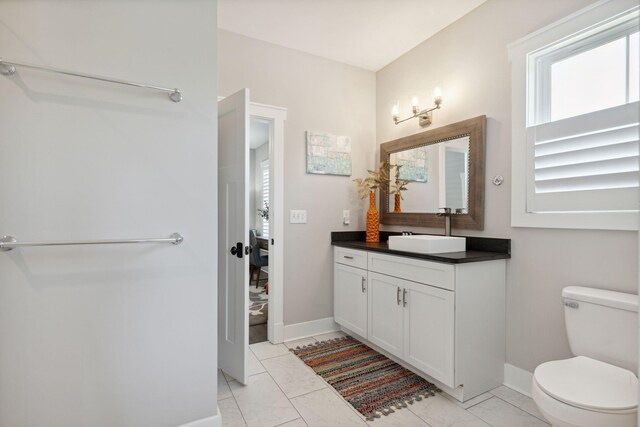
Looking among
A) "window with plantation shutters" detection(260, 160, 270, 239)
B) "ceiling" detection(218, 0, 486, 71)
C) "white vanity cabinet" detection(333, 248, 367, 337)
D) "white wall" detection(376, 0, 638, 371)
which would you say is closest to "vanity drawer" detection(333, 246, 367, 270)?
"white vanity cabinet" detection(333, 248, 367, 337)

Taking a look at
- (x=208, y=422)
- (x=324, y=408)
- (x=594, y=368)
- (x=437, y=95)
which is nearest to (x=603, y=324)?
(x=594, y=368)

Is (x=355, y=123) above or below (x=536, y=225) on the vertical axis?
above

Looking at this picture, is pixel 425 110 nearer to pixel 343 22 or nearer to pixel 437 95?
pixel 437 95

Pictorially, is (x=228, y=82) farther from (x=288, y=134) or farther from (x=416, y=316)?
(x=416, y=316)

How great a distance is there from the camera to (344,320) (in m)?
2.90

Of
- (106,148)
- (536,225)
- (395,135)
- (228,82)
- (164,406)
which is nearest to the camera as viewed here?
(106,148)

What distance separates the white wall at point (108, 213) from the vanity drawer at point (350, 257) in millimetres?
1367

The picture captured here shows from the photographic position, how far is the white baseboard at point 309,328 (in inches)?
114

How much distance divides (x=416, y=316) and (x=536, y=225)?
3.09ft

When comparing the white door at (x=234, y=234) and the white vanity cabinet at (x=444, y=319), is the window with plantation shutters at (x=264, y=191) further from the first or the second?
the white vanity cabinet at (x=444, y=319)

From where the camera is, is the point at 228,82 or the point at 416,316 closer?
the point at 416,316

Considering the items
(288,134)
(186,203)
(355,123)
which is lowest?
(186,203)

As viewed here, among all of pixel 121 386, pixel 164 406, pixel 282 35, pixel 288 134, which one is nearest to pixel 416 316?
pixel 164 406

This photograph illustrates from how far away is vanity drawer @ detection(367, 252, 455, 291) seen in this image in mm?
1904
